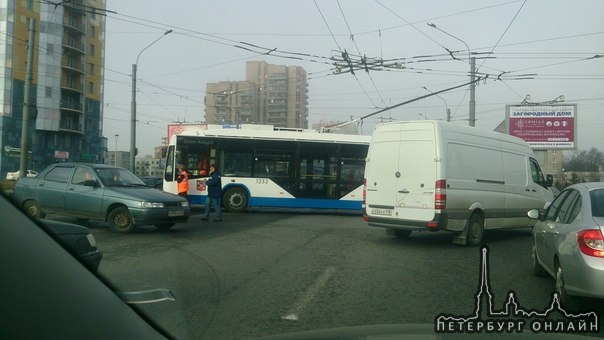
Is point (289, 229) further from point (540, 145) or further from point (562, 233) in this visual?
point (540, 145)

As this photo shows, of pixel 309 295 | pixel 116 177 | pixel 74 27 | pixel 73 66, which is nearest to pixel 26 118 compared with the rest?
pixel 116 177

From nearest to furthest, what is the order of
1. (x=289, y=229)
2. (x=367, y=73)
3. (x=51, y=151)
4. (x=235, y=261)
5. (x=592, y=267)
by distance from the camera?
(x=592, y=267)
(x=235, y=261)
(x=289, y=229)
(x=367, y=73)
(x=51, y=151)

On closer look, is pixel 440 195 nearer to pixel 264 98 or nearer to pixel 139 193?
pixel 139 193

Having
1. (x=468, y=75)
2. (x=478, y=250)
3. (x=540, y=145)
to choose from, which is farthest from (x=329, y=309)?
(x=540, y=145)

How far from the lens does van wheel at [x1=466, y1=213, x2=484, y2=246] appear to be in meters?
11.4

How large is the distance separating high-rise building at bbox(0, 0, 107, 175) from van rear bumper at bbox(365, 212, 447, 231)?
726 inches

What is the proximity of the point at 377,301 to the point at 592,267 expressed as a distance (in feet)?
7.48

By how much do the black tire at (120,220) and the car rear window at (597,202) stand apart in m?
9.24

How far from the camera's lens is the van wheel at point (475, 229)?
11.4 m

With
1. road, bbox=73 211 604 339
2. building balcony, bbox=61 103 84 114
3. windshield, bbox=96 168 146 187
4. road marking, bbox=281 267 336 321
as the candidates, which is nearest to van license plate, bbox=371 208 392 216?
road, bbox=73 211 604 339

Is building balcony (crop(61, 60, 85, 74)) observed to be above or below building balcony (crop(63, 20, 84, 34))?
below

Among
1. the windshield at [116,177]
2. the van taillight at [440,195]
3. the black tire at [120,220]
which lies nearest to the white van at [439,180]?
the van taillight at [440,195]

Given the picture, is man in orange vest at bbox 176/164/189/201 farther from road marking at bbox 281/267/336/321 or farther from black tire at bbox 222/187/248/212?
road marking at bbox 281/267/336/321

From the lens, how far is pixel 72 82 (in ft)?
149
